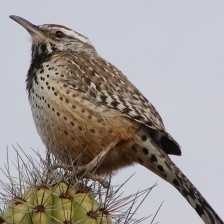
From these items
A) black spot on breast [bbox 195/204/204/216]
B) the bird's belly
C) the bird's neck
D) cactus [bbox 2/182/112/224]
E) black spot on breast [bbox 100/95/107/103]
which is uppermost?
the bird's neck

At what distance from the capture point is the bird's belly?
14.8 feet

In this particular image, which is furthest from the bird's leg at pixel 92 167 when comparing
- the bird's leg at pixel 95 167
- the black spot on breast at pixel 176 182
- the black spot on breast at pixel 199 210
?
the black spot on breast at pixel 199 210

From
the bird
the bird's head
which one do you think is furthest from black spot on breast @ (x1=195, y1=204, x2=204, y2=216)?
the bird's head

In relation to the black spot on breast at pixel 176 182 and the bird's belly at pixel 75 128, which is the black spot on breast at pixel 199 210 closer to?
the black spot on breast at pixel 176 182

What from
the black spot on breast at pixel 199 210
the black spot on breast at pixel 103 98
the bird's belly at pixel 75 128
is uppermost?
the black spot on breast at pixel 103 98

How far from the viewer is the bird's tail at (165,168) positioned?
4.55 metres

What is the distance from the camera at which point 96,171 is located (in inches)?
178

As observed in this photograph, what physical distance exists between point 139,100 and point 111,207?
2.02 meters

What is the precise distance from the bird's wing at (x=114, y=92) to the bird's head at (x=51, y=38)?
17 cm

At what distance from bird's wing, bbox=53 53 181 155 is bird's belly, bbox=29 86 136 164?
14 centimetres

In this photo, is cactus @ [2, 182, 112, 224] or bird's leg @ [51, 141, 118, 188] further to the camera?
bird's leg @ [51, 141, 118, 188]

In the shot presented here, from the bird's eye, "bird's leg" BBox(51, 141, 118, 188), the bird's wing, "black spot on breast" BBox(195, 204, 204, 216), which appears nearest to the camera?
"bird's leg" BBox(51, 141, 118, 188)

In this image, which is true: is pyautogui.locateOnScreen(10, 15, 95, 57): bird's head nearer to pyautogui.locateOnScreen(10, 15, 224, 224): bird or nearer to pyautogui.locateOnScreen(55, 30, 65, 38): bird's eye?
pyautogui.locateOnScreen(55, 30, 65, 38): bird's eye

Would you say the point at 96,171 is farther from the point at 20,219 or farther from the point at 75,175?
the point at 20,219
